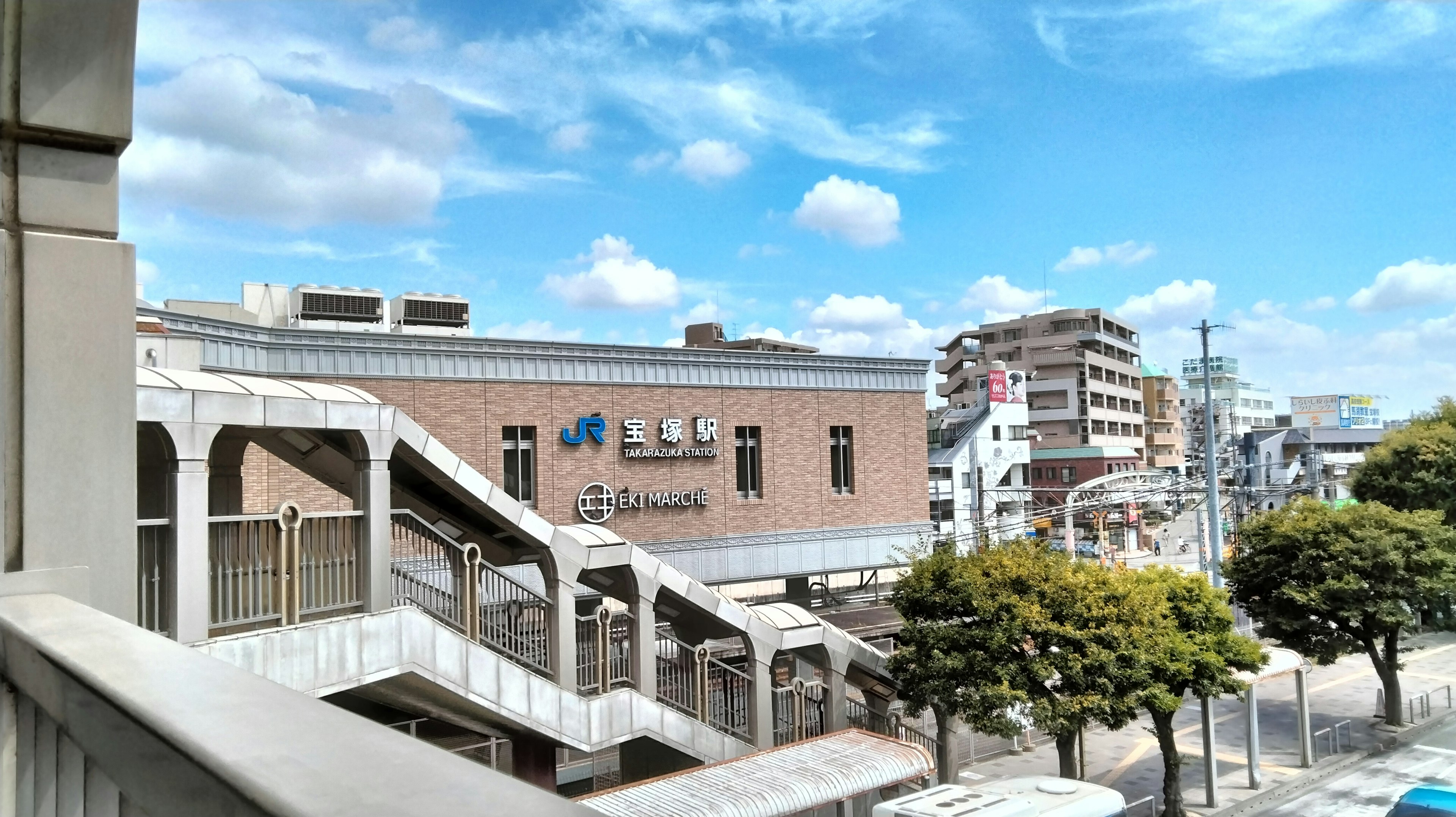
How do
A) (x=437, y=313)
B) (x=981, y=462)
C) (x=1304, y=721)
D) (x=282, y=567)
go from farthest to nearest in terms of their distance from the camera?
(x=981, y=462), (x=437, y=313), (x=1304, y=721), (x=282, y=567)

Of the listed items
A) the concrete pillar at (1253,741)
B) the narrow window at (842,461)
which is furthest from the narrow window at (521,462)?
the concrete pillar at (1253,741)

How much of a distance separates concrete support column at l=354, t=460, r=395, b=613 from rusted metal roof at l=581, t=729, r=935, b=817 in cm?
322

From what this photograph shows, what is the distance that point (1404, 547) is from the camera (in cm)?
2291

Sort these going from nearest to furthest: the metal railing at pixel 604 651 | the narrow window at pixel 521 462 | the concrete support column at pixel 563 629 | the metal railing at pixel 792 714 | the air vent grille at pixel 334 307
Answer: the concrete support column at pixel 563 629
the metal railing at pixel 604 651
the metal railing at pixel 792 714
the narrow window at pixel 521 462
the air vent grille at pixel 334 307

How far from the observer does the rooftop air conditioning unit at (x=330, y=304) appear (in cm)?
2983

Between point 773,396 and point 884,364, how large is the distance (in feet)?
15.8

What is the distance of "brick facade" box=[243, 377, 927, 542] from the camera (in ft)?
80.3

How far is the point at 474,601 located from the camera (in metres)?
10.8

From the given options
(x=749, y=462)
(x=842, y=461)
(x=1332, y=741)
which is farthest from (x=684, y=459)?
(x=1332, y=741)

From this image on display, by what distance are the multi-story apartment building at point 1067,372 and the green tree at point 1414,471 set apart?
34.1m

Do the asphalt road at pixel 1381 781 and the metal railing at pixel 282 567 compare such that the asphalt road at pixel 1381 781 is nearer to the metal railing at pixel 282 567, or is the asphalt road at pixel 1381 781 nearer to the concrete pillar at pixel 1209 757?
the concrete pillar at pixel 1209 757

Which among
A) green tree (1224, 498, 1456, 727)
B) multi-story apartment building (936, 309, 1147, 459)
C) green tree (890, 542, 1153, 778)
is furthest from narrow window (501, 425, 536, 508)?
multi-story apartment building (936, 309, 1147, 459)

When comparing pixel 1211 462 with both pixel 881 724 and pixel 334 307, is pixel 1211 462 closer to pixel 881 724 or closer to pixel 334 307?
pixel 881 724

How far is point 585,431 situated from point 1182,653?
50.9ft
